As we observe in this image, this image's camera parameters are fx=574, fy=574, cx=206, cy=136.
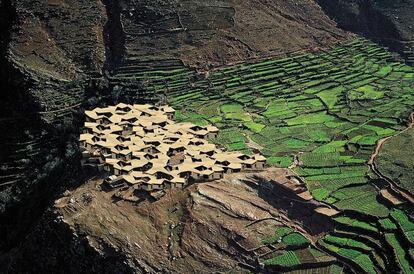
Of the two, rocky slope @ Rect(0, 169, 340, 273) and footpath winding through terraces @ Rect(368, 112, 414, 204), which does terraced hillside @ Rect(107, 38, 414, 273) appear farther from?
rocky slope @ Rect(0, 169, 340, 273)

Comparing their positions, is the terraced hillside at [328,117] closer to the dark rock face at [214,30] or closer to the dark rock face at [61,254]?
the dark rock face at [214,30]

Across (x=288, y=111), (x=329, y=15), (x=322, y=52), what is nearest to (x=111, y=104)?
(x=288, y=111)

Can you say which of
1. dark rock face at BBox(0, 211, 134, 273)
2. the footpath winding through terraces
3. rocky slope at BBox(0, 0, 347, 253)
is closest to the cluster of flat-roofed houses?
rocky slope at BBox(0, 0, 347, 253)

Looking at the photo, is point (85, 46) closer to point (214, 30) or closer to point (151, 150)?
point (214, 30)

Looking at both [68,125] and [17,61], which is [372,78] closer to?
[68,125]

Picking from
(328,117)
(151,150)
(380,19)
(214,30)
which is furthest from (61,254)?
(380,19)

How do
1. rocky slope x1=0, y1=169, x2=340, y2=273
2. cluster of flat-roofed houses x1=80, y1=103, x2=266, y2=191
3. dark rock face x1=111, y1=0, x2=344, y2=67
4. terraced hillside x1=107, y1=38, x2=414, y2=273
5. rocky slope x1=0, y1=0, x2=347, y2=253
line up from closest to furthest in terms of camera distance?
rocky slope x1=0, y1=169, x2=340, y2=273 < terraced hillside x1=107, y1=38, x2=414, y2=273 < cluster of flat-roofed houses x1=80, y1=103, x2=266, y2=191 < rocky slope x1=0, y1=0, x2=347, y2=253 < dark rock face x1=111, y1=0, x2=344, y2=67
